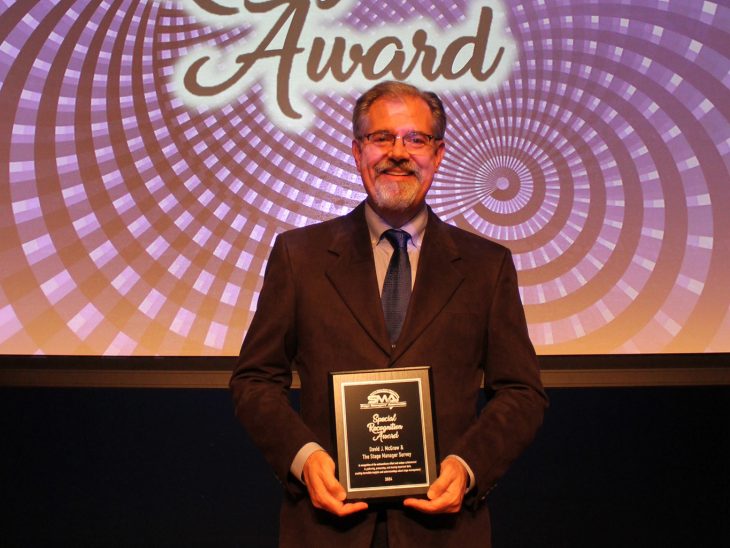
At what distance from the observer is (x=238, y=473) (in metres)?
2.92

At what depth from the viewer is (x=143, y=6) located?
2.63 m

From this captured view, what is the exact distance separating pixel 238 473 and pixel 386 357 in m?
1.88

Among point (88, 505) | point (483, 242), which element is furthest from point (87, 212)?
point (483, 242)

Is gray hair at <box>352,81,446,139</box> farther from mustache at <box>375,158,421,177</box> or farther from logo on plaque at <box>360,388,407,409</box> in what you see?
logo on plaque at <box>360,388,407,409</box>

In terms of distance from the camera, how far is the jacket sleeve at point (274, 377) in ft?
3.88

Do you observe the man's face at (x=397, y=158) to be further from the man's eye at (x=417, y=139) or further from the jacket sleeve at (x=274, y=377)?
the jacket sleeve at (x=274, y=377)

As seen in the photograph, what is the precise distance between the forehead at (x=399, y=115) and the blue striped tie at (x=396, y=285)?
19 cm

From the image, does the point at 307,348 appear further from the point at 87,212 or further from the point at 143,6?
the point at 143,6

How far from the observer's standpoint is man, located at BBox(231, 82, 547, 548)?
1.19m

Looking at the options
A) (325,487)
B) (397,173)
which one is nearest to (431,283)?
(397,173)

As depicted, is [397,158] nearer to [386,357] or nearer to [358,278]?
[358,278]

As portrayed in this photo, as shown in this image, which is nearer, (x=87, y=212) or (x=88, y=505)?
(x=87, y=212)

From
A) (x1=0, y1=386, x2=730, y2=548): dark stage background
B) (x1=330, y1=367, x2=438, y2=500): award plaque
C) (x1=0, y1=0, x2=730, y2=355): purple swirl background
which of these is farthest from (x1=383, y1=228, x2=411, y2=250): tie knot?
(x1=0, y1=386, x2=730, y2=548): dark stage background

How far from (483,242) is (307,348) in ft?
1.32
